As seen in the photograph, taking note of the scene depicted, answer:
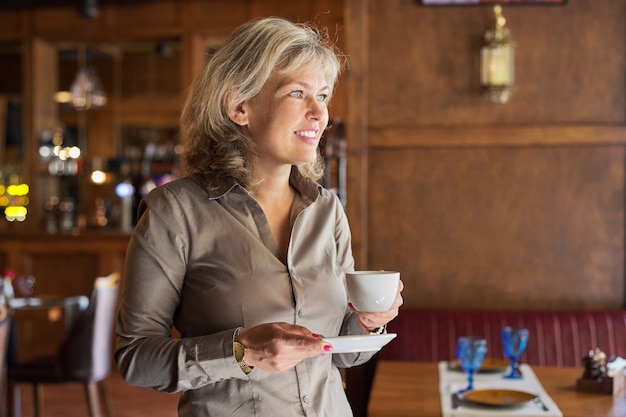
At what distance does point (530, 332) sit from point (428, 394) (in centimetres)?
106

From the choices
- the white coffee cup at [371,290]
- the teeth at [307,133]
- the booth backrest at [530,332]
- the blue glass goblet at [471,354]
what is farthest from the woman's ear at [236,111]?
the booth backrest at [530,332]

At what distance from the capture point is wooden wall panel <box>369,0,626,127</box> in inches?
157

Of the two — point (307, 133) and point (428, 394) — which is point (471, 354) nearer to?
point (428, 394)

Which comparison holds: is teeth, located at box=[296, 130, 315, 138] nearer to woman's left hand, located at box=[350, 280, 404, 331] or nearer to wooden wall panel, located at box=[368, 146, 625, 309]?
woman's left hand, located at box=[350, 280, 404, 331]

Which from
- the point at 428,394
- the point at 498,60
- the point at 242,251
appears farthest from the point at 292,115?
the point at 498,60

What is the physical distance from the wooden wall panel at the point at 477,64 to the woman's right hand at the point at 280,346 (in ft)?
8.94

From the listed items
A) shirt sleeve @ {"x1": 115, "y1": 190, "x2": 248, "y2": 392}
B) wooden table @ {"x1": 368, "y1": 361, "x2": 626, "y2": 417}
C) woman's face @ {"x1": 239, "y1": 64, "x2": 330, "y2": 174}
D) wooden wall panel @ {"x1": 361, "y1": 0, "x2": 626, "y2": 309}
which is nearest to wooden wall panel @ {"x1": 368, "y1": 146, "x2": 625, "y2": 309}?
wooden wall panel @ {"x1": 361, "y1": 0, "x2": 626, "y2": 309}

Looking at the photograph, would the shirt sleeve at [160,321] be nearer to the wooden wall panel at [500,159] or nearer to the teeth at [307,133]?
the teeth at [307,133]

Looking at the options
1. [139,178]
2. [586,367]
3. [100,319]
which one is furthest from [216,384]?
[139,178]

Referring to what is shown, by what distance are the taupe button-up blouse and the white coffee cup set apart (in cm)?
11

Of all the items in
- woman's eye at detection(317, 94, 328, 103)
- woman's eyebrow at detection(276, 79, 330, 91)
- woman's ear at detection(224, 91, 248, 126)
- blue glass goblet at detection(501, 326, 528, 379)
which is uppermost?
woman's eyebrow at detection(276, 79, 330, 91)

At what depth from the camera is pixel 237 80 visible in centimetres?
171

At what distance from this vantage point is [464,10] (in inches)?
159

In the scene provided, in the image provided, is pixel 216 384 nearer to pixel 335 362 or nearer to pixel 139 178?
pixel 335 362
